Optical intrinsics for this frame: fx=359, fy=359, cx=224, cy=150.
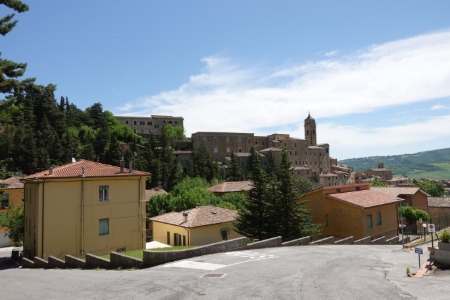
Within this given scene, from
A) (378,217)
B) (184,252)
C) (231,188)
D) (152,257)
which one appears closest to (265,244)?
(184,252)

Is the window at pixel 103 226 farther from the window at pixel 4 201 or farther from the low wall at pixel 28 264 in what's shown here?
the window at pixel 4 201

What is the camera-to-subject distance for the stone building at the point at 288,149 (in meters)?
111

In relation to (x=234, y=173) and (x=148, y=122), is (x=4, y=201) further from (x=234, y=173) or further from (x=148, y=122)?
(x=148, y=122)

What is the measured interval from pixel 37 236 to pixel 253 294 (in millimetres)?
19585

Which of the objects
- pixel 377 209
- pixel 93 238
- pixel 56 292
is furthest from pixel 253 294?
pixel 377 209

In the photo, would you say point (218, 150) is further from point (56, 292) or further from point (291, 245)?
point (56, 292)

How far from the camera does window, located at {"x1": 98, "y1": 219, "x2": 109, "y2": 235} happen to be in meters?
25.8

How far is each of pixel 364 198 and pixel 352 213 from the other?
144 inches

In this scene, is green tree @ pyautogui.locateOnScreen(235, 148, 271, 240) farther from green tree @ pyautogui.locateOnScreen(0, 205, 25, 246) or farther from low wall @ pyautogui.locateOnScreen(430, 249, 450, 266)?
green tree @ pyautogui.locateOnScreen(0, 205, 25, 246)

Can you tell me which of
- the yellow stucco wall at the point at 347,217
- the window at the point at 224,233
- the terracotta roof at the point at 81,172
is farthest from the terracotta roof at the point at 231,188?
the terracotta roof at the point at 81,172

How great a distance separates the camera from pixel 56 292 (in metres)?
11.3

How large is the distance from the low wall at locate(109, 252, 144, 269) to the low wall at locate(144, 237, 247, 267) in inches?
13.3

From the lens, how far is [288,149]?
119125 millimetres

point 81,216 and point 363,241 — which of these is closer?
point 81,216
